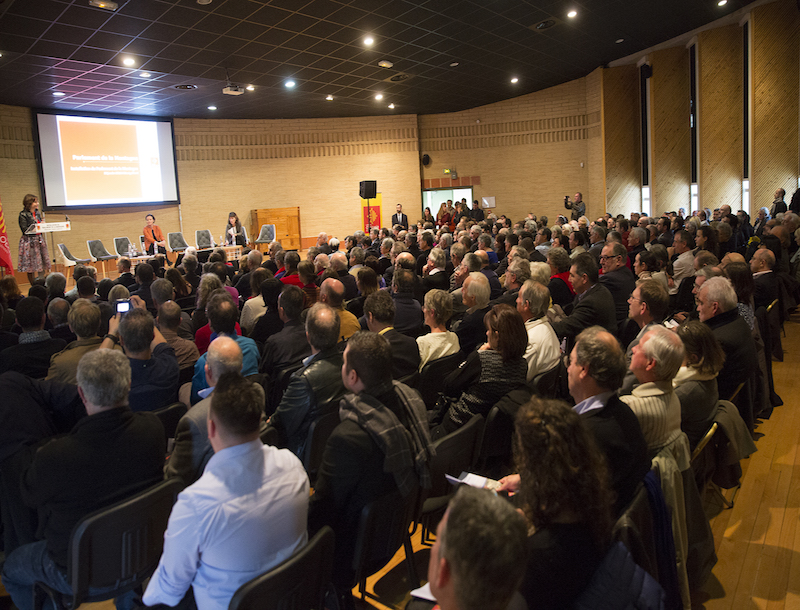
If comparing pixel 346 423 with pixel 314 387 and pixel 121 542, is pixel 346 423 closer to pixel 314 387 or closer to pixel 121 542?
pixel 314 387

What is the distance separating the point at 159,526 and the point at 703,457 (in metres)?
2.60

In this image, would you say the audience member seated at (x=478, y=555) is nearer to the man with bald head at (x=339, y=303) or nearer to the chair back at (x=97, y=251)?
the man with bald head at (x=339, y=303)

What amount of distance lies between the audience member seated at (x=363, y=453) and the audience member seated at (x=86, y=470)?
746mm

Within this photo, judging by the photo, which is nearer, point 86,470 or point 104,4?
point 86,470

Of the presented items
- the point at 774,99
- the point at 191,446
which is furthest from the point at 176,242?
the point at 774,99

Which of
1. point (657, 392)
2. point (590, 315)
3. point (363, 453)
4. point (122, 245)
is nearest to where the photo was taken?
point (363, 453)

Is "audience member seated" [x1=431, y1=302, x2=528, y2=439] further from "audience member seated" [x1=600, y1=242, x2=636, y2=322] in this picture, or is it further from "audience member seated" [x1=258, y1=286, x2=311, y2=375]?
"audience member seated" [x1=600, y1=242, x2=636, y2=322]

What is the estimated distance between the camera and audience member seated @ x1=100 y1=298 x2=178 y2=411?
10.3 ft

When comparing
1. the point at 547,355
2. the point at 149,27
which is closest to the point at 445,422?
the point at 547,355

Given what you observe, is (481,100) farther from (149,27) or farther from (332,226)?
(149,27)

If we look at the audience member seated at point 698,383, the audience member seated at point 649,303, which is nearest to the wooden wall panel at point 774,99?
the audience member seated at point 649,303

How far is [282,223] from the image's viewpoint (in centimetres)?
1731

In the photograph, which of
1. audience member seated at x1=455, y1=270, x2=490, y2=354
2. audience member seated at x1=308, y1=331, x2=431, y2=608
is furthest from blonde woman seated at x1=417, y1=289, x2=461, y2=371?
audience member seated at x1=308, y1=331, x2=431, y2=608

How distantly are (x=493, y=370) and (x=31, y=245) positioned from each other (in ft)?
35.8
